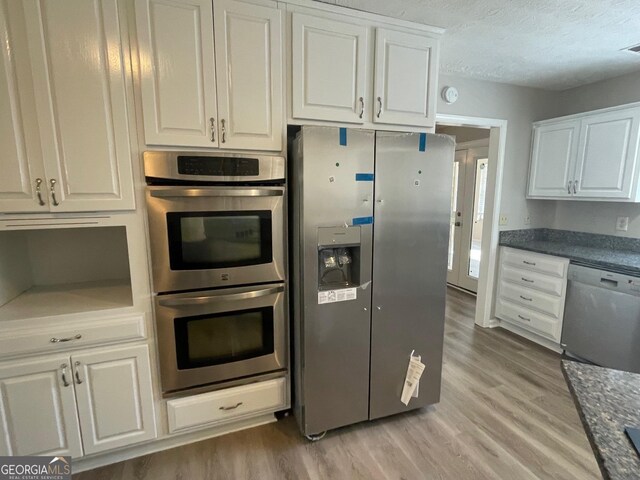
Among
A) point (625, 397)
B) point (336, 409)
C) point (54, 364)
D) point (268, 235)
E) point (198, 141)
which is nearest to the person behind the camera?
point (625, 397)

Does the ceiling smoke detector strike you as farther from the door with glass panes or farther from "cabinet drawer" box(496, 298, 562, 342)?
"cabinet drawer" box(496, 298, 562, 342)

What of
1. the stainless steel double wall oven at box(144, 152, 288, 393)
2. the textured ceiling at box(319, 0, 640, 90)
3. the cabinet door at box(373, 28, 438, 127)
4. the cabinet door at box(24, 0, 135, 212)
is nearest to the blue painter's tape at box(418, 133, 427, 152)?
the cabinet door at box(373, 28, 438, 127)

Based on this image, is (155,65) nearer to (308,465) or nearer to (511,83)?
(308,465)

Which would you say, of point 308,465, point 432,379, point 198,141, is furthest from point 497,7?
point 308,465

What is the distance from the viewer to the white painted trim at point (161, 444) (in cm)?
170

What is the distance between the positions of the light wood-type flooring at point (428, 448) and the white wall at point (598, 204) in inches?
67.1

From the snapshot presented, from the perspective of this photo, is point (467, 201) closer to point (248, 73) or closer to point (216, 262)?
point (248, 73)

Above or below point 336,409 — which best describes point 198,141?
above

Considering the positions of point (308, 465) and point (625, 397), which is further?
point (308, 465)

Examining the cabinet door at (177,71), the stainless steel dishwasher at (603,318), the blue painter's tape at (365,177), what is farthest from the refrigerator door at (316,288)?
the stainless steel dishwasher at (603,318)

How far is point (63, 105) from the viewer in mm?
1428

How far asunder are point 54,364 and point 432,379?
2.18m

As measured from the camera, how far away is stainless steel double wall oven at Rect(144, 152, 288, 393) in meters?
1.58

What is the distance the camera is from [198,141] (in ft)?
5.34
